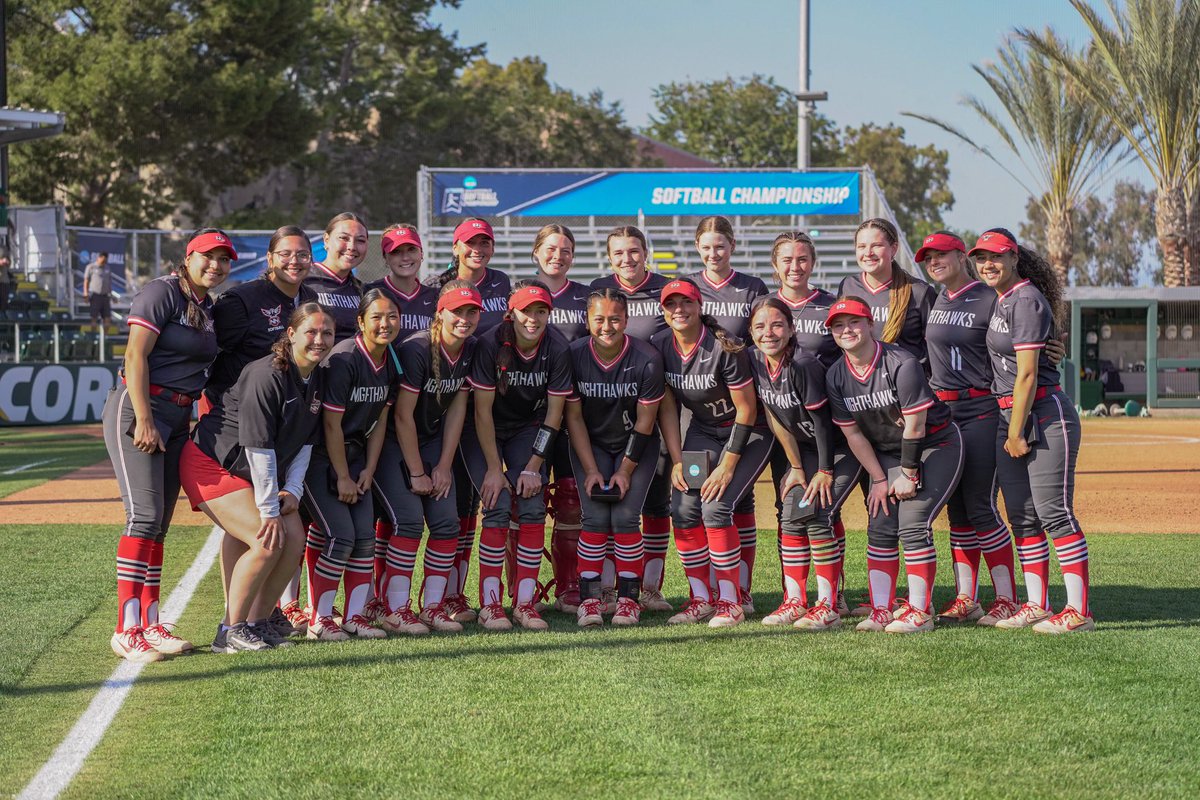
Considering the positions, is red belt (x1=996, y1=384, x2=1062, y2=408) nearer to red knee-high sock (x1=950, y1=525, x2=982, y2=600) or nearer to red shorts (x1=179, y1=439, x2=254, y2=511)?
red knee-high sock (x1=950, y1=525, x2=982, y2=600)

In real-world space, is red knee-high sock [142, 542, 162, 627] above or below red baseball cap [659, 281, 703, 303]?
below

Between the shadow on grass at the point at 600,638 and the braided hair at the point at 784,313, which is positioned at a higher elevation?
the braided hair at the point at 784,313

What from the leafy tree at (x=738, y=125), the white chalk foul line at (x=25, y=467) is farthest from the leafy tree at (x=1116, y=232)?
the white chalk foul line at (x=25, y=467)

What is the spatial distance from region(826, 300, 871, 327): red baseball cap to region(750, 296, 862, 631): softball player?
0.28 metres

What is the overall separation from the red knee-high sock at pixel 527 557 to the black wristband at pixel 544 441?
0.38m

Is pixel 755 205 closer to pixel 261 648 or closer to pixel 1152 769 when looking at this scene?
pixel 261 648

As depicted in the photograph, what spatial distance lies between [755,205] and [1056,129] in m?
9.46

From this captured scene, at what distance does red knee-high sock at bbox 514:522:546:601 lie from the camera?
6820 millimetres

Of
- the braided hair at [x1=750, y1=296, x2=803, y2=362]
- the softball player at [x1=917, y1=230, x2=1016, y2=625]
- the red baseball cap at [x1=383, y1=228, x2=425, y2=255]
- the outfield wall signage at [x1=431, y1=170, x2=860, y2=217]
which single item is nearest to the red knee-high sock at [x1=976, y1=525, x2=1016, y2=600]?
the softball player at [x1=917, y1=230, x2=1016, y2=625]

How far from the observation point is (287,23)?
35156mm

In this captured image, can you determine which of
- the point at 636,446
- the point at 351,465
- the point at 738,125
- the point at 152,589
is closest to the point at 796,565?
the point at 636,446

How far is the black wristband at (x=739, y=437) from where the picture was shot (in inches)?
264

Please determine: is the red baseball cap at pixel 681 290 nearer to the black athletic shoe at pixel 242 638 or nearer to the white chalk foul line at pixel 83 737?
the black athletic shoe at pixel 242 638

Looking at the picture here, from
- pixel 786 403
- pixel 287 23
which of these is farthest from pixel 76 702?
pixel 287 23
